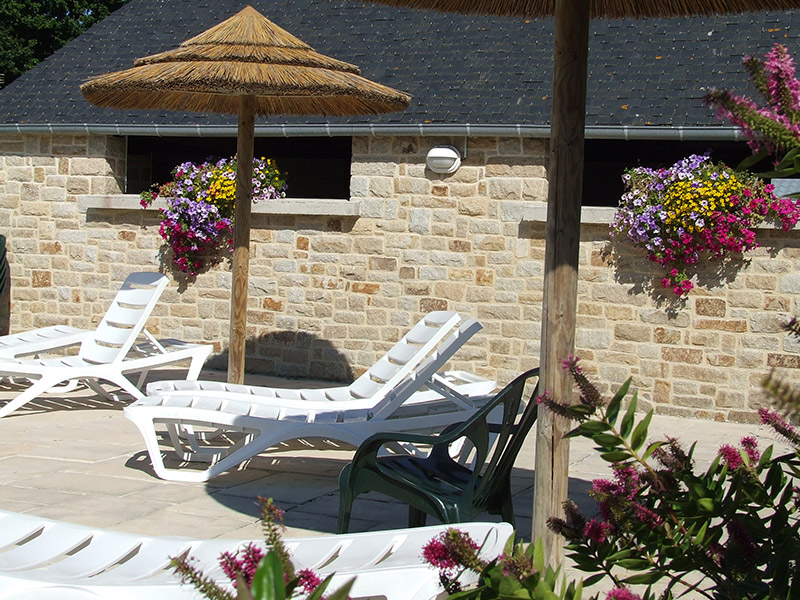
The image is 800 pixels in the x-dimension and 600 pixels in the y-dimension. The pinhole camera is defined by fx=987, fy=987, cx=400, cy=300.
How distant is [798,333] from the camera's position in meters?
1.50

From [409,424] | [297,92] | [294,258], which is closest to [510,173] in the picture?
[294,258]

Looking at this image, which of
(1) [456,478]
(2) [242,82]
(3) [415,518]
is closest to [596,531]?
(1) [456,478]

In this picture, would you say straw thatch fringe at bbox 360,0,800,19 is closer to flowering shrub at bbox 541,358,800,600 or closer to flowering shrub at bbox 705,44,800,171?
flowering shrub at bbox 541,358,800,600

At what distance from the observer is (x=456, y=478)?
3.97m

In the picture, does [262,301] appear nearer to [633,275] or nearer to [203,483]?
[633,275]

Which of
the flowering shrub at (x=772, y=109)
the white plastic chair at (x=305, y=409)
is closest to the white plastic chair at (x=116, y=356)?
the white plastic chair at (x=305, y=409)

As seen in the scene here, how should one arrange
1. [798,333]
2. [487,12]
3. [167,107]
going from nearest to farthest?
[798,333], [487,12], [167,107]

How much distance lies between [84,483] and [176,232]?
4864 mm

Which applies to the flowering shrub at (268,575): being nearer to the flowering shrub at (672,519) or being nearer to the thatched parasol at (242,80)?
the flowering shrub at (672,519)

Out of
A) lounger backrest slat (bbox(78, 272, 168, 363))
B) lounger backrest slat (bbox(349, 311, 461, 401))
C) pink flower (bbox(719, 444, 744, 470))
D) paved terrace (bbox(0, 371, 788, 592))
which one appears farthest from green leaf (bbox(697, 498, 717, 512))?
lounger backrest slat (bbox(78, 272, 168, 363))

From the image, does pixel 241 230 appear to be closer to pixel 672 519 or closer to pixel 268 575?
pixel 672 519

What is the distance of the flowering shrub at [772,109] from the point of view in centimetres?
139

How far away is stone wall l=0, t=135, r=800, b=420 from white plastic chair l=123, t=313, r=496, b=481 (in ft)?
6.98

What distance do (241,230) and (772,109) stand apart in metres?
5.58
